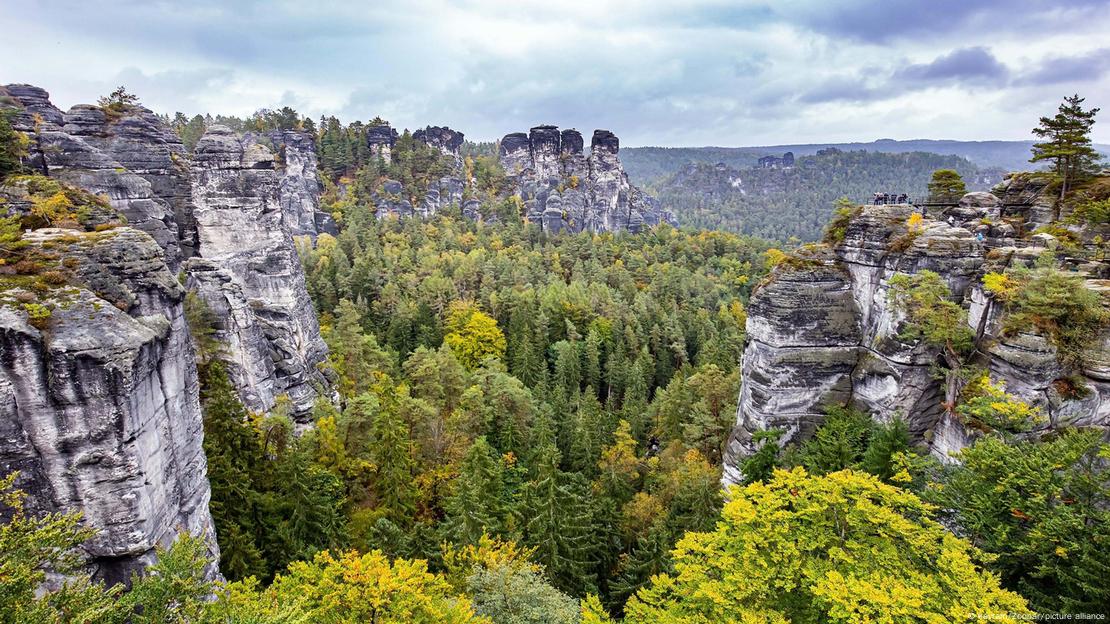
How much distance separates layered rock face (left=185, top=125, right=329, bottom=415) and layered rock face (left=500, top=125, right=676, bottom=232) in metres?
68.1

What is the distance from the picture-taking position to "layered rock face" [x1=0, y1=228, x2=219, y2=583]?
34.2 feet

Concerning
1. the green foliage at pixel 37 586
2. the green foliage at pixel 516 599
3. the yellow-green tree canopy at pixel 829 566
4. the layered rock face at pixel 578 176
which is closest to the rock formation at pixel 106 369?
the green foliage at pixel 37 586

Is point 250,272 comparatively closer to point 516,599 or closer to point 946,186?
point 516,599

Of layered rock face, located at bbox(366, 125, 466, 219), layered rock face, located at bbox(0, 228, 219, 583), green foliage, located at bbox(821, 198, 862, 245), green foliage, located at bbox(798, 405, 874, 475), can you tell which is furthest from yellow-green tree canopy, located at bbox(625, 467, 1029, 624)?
layered rock face, located at bbox(366, 125, 466, 219)

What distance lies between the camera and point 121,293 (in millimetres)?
12523

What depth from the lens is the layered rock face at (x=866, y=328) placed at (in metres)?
19.0

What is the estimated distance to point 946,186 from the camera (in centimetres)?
3117

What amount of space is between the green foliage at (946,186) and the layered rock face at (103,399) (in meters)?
35.5

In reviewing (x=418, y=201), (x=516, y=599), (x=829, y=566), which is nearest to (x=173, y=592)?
(x=516, y=599)

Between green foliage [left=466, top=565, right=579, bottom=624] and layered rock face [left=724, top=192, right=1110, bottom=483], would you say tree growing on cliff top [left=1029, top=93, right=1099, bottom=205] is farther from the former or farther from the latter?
green foliage [left=466, top=565, right=579, bottom=624]

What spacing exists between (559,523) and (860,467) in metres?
10.8

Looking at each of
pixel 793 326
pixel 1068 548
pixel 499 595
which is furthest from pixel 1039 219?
pixel 499 595

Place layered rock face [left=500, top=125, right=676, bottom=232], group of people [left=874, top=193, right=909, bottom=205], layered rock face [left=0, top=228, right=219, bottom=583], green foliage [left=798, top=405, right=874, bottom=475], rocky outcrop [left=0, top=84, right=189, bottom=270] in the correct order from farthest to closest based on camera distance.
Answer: layered rock face [left=500, top=125, right=676, bottom=232] < group of people [left=874, top=193, right=909, bottom=205] < rocky outcrop [left=0, top=84, right=189, bottom=270] < green foliage [left=798, top=405, right=874, bottom=475] < layered rock face [left=0, top=228, right=219, bottom=583]

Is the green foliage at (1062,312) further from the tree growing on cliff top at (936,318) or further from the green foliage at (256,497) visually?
the green foliage at (256,497)
